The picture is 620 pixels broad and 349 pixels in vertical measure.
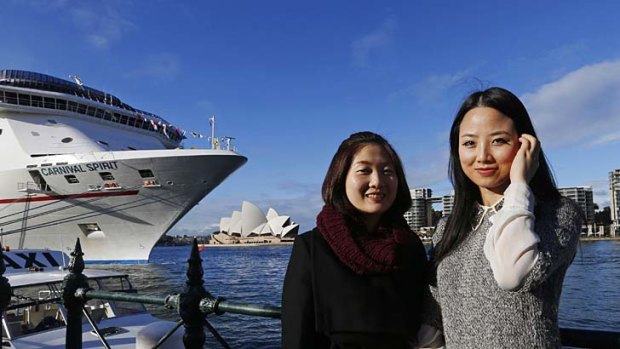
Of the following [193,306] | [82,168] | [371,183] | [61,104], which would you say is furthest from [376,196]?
[61,104]

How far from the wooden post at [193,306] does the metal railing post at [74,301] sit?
1.15 m

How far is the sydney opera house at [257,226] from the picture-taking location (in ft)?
292

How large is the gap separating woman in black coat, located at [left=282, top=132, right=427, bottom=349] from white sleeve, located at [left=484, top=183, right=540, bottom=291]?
0.36 metres

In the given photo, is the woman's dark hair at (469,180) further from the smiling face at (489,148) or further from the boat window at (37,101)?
the boat window at (37,101)

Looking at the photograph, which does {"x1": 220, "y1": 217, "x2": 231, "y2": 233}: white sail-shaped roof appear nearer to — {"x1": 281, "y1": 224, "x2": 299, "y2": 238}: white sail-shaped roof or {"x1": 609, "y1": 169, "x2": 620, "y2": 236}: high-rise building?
{"x1": 281, "y1": 224, "x2": 299, "y2": 238}: white sail-shaped roof

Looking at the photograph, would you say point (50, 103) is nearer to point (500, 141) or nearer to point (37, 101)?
point (37, 101)

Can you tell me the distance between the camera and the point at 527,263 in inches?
46.8

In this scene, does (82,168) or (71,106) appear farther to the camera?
(71,106)

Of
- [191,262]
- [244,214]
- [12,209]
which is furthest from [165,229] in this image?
[244,214]

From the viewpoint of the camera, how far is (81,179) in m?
21.1

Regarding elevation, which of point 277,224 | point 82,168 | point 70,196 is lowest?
point 277,224

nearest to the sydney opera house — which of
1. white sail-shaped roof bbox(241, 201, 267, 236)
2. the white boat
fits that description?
white sail-shaped roof bbox(241, 201, 267, 236)

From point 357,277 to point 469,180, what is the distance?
0.50m

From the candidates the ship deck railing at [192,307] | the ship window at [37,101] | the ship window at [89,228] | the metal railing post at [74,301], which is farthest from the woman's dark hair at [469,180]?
the ship window at [37,101]
